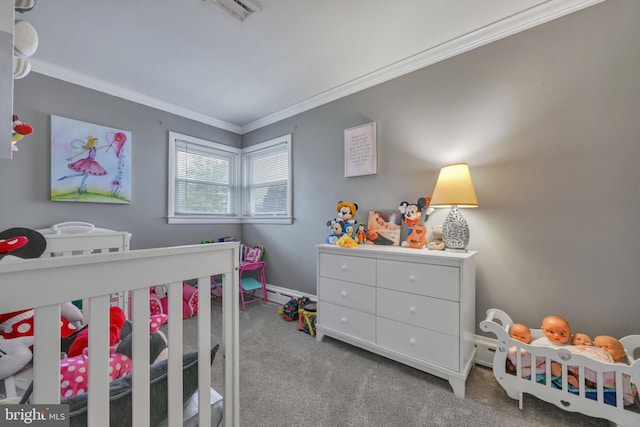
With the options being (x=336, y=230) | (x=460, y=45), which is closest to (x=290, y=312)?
(x=336, y=230)

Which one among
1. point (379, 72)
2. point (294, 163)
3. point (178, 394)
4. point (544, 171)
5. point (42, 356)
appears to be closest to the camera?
point (42, 356)

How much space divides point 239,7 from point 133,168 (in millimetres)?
1962

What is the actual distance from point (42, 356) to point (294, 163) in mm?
2636

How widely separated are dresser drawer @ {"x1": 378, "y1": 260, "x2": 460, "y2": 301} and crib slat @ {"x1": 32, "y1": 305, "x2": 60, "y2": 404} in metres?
1.59

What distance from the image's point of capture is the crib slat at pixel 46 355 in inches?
19.6

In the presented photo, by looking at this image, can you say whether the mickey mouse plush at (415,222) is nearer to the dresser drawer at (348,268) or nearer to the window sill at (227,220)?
the dresser drawer at (348,268)

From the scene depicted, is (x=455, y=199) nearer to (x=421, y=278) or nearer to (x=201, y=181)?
(x=421, y=278)

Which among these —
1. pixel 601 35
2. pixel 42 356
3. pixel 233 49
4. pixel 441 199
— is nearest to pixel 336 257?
pixel 441 199

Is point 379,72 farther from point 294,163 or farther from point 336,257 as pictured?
point 336,257

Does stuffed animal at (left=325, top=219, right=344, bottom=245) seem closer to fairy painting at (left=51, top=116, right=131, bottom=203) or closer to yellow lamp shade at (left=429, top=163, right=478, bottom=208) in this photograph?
yellow lamp shade at (left=429, top=163, right=478, bottom=208)

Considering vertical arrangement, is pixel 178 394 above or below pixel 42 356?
below

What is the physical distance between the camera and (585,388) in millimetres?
1255

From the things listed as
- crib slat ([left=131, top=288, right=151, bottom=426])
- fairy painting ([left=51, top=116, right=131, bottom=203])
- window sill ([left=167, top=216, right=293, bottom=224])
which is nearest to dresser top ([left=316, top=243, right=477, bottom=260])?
window sill ([left=167, top=216, right=293, bottom=224])

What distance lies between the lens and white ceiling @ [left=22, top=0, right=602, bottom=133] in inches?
62.0
